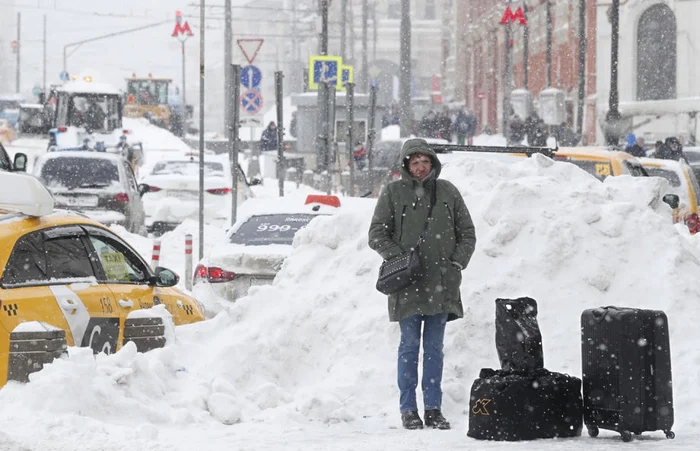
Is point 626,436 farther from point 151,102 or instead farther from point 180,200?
point 151,102

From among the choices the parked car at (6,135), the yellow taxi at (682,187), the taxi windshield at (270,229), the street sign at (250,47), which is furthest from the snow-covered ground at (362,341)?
the parked car at (6,135)

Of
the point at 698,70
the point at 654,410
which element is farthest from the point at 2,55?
the point at 654,410

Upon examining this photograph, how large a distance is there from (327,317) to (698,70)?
124 feet

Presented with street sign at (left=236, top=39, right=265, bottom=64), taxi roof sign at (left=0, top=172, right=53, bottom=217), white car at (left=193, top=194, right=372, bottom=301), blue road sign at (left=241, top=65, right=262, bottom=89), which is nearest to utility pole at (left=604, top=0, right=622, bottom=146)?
street sign at (left=236, top=39, right=265, bottom=64)

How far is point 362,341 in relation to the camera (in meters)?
9.89

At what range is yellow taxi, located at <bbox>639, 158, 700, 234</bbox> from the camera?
17.6 m

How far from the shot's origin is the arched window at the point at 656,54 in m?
47.9

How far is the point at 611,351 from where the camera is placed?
816 cm

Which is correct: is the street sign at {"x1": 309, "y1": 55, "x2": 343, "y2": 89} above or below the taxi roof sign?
above

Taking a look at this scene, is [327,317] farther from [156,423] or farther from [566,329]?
[156,423]

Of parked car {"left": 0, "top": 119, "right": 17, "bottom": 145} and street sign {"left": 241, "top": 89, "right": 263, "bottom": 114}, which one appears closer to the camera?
street sign {"left": 241, "top": 89, "right": 263, "bottom": 114}

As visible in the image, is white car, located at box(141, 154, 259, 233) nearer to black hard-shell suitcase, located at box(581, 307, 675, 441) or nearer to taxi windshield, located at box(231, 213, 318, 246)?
taxi windshield, located at box(231, 213, 318, 246)

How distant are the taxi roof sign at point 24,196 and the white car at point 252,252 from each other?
4.34 meters

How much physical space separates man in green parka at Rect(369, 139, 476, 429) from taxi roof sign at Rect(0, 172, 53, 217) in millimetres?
1970
